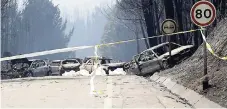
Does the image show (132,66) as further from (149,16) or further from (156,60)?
(149,16)

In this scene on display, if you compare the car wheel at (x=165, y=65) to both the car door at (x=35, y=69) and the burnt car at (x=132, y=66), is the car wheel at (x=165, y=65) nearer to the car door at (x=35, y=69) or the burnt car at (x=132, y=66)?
the burnt car at (x=132, y=66)

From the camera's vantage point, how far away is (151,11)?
3856 centimetres

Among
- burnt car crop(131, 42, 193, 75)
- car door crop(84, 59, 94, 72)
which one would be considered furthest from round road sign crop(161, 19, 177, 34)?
car door crop(84, 59, 94, 72)

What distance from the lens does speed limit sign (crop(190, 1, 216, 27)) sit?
36.1 ft

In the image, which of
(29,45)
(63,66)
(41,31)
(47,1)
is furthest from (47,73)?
(47,1)

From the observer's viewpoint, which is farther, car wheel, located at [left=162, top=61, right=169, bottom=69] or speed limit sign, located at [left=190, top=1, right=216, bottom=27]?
car wheel, located at [left=162, top=61, right=169, bottom=69]

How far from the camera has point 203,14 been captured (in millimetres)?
11070

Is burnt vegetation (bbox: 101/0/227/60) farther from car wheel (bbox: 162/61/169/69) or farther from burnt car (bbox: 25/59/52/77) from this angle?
burnt car (bbox: 25/59/52/77)

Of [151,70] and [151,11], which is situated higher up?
[151,11]

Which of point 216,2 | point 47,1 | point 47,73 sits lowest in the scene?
point 47,73

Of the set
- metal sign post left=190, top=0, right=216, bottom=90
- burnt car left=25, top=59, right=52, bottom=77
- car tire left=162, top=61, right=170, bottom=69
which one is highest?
metal sign post left=190, top=0, right=216, bottom=90

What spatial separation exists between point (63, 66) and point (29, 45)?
62.3m

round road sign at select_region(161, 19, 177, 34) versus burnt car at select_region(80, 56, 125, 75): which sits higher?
round road sign at select_region(161, 19, 177, 34)

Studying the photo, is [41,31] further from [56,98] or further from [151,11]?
[56,98]
